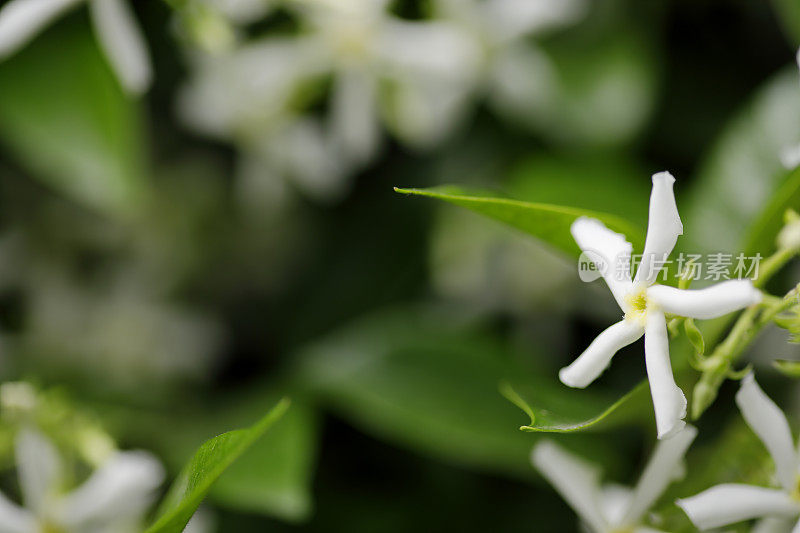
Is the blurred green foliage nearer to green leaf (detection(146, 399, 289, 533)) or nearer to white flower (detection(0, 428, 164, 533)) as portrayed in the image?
white flower (detection(0, 428, 164, 533))

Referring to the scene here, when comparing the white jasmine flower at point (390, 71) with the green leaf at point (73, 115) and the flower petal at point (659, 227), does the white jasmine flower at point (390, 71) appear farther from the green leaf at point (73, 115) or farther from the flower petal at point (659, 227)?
the flower petal at point (659, 227)

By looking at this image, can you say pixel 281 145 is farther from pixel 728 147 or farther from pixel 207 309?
pixel 728 147

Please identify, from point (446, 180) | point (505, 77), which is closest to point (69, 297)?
point (446, 180)

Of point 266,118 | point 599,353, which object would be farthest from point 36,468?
point 266,118

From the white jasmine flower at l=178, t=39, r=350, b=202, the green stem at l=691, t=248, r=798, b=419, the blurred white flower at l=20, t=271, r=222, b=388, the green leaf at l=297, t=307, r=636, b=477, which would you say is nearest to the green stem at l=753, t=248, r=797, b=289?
the green stem at l=691, t=248, r=798, b=419

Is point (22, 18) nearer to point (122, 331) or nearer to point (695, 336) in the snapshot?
point (695, 336)

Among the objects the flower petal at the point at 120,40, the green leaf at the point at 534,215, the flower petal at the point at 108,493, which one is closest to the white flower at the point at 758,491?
the green leaf at the point at 534,215
